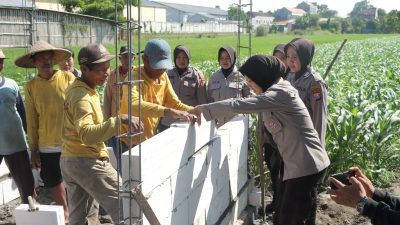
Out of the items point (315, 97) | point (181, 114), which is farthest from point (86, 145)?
point (315, 97)

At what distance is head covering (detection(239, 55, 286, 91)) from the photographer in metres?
3.76

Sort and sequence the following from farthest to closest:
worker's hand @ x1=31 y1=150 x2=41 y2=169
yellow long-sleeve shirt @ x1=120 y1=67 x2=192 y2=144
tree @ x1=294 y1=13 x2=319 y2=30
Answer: tree @ x1=294 y1=13 x2=319 y2=30
worker's hand @ x1=31 y1=150 x2=41 y2=169
yellow long-sleeve shirt @ x1=120 y1=67 x2=192 y2=144

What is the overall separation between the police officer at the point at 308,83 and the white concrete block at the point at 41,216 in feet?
8.60

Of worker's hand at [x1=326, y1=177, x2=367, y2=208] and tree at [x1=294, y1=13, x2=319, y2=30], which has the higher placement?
tree at [x1=294, y1=13, x2=319, y2=30]

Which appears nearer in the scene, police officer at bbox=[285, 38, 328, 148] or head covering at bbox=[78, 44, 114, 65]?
head covering at bbox=[78, 44, 114, 65]

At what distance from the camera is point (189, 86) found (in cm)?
595

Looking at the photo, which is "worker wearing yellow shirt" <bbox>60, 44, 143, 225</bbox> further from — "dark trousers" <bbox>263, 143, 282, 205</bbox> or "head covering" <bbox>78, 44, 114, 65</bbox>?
"dark trousers" <bbox>263, 143, 282, 205</bbox>

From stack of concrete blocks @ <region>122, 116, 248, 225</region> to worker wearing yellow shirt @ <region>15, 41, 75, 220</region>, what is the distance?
128 centimetres

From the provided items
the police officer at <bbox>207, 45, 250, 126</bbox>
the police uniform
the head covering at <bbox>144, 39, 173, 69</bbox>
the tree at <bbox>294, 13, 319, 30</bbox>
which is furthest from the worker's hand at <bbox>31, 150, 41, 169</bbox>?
the tree at <bbox>294, 13, 319, 30</bbox>

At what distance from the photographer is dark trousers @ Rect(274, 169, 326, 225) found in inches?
154

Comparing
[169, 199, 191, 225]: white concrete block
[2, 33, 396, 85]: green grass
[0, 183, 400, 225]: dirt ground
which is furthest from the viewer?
[2, 33, 396, 85]: green grass

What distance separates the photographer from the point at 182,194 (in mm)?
3670

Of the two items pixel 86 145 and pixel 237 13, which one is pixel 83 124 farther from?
pixel 237 13

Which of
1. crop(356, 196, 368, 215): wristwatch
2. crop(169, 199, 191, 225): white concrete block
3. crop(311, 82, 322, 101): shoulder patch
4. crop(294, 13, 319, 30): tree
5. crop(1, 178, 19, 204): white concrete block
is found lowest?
crop(1, 178, 19, 204): white concrete block
